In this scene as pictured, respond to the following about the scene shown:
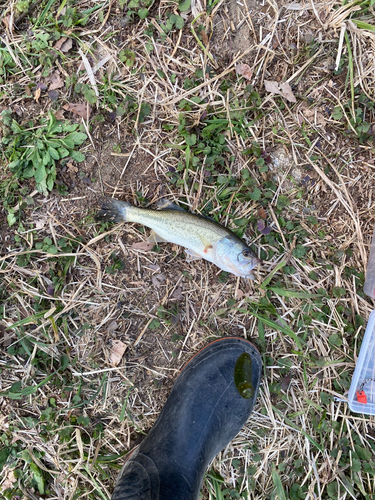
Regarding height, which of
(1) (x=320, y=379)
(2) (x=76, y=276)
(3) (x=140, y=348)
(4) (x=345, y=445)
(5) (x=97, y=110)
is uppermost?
(5) (x=97, y=110)

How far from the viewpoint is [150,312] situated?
3.75 metres

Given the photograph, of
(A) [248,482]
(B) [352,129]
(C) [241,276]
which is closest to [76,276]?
(C) [241,276]

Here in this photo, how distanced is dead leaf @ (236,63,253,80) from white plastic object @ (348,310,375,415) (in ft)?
9.20

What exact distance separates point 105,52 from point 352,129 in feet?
9.06

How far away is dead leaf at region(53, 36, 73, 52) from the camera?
3.73 metres

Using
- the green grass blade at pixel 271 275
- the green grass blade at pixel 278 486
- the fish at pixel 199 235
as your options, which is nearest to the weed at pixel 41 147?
the fish at pixel 199 235

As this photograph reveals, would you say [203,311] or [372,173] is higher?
[372,173]

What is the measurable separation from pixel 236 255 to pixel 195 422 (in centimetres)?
177

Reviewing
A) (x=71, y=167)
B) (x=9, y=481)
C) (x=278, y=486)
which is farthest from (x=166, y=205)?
(x=9, y=481)

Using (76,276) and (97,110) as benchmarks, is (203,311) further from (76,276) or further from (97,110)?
(97,110)

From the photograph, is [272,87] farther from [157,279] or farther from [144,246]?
[157,279]

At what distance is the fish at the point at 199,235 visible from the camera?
3473mm

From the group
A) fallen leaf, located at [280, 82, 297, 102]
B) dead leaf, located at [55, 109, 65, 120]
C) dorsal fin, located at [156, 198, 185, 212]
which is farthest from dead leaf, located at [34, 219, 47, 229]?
fallen leaf, located at [280, 82, 297, 102]

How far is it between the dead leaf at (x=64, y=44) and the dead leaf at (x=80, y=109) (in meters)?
0.59
